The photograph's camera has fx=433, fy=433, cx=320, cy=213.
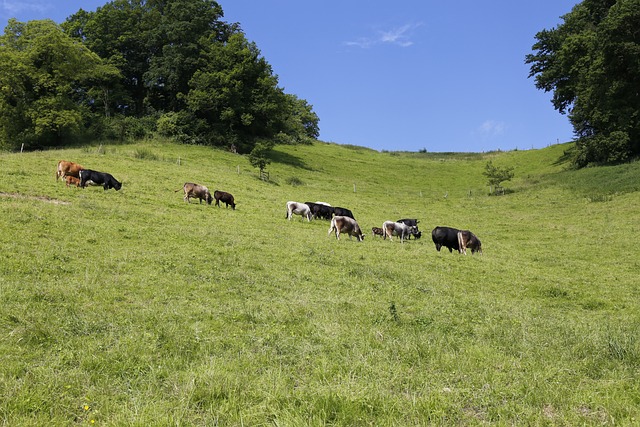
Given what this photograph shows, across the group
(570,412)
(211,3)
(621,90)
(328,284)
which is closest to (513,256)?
(328,284)

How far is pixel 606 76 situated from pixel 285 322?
4731cm

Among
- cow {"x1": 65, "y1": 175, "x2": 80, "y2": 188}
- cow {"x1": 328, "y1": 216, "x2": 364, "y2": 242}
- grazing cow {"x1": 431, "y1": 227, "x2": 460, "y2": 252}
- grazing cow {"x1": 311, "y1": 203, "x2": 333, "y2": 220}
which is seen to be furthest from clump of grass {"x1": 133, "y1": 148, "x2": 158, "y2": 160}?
grazing cow {"x1": 431, "y1": 227, "x2": 460, "y2": 252}

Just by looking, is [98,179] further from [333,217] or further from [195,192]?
[333,217]

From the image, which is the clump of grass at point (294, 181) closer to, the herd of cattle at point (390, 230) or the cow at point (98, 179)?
the herd of cattle at point (390, 230)

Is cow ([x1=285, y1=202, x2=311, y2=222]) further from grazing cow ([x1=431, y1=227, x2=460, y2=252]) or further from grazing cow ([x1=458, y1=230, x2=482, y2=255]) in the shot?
grazing cow ([x1=458, y1=230, x2=482, y2=255])

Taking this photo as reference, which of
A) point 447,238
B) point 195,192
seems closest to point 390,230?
point 447,238

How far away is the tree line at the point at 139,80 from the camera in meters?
45.1

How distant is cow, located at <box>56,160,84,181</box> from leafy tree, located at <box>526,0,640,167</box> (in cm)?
4521

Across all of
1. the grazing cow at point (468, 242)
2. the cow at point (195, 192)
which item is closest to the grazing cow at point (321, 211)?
the cow at point (195, 192)

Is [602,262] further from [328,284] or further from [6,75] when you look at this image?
[6,75]

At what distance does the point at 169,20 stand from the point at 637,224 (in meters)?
61.1

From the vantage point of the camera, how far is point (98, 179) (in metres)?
24.0

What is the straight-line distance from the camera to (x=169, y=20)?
61719 millimetres

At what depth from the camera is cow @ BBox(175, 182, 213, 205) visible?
25641 millimetres
